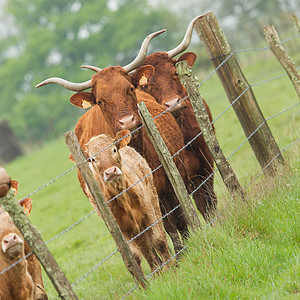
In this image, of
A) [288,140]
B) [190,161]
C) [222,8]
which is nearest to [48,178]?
[288,140]

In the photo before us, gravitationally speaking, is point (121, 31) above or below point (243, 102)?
above

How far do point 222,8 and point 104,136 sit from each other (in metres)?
46.4

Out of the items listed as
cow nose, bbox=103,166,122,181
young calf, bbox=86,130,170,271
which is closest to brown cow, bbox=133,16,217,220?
young calf, bbox=86,130,170,271

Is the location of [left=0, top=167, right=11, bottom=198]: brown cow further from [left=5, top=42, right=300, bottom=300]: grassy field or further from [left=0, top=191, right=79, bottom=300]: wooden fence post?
[left=5, top=42, right=300, bottom=300]: grassy field

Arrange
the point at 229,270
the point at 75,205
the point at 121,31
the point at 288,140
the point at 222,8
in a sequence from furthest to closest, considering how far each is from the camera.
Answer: the point at 222,8, the point at 121,31, the point at 75,205, the point at 288,140, the point at 229,270

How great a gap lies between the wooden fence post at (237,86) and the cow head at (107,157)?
182 centimetres

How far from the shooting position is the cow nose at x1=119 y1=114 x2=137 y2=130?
516 cm

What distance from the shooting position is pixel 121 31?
143 ft

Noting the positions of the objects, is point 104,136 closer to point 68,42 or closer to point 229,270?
point 229,270

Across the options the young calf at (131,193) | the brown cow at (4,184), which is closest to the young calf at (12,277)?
the young calf at (131,193)

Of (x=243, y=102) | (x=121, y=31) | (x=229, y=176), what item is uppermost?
(x=121, y=31)

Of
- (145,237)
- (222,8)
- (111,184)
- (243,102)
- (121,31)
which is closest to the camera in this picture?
(111,184)

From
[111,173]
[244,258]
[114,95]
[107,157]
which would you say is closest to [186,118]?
[114,95]

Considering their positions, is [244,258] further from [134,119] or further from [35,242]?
[134,119]
